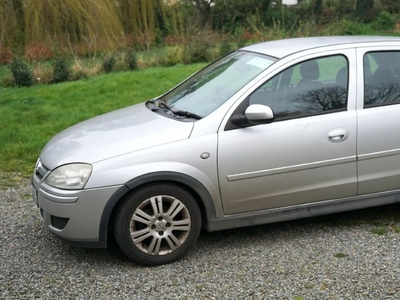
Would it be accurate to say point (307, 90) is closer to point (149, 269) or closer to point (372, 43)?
point (372, 43)

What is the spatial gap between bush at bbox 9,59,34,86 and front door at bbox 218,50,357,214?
33.2 feet

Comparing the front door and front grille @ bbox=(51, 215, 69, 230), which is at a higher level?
the front door

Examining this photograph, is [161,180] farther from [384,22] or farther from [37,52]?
[384,22]

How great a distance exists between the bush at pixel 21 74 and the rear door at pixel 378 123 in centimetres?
1031

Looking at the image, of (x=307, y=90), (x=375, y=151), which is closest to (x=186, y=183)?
(x=307, y=90)

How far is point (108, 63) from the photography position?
15734mm

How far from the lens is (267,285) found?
4133 mm

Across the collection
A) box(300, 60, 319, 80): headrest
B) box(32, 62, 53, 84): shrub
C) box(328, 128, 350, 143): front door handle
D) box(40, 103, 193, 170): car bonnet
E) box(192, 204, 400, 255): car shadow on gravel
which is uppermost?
box(300, 60, 319, 80): headrest

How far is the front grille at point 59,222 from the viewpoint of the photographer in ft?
14.5

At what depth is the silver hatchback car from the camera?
4.42 m

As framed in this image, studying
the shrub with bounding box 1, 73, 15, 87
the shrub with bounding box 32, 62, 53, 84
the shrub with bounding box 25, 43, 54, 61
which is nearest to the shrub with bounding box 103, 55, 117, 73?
the shrub with bounding box 32, 62, 53, 84

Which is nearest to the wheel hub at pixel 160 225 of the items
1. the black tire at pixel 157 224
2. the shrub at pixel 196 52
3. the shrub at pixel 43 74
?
the black tire at pixel 157 224

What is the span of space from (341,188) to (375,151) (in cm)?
42

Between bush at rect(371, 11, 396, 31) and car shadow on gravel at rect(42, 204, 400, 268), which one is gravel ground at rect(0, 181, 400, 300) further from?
bush at rect(371, 11, 396, 31)
